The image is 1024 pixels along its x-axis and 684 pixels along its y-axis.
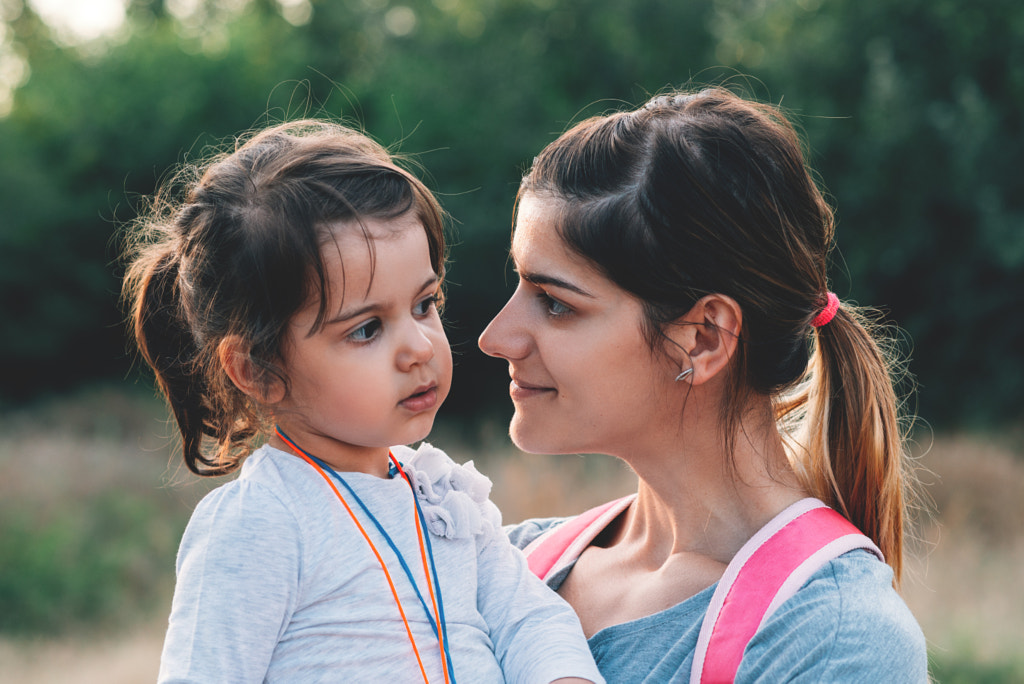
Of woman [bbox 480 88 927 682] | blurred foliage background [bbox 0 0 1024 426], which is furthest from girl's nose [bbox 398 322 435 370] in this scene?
blurred foliage background [bbox 0 0 1024 426]

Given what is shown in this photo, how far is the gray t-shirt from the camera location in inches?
67.0

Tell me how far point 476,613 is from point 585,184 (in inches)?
36.9

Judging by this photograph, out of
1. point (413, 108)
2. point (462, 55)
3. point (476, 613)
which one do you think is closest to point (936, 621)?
point (476, 613)

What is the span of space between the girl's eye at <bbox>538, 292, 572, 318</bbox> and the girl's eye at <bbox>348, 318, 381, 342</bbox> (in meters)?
0.41

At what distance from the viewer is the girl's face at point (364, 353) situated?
1.88 m

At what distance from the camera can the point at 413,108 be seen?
12711 millimetres

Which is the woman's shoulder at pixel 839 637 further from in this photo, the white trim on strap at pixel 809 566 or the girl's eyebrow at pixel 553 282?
the girl's eyebrow at pixel 553 282

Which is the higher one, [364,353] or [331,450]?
[364,353]

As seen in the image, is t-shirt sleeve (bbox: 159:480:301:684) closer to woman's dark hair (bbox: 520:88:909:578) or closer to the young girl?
the young girl

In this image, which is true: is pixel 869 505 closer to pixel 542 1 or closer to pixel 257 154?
pixel 257 154

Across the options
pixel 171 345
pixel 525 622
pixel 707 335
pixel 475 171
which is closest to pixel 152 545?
pixel 475 171

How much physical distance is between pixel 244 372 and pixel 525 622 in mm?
771

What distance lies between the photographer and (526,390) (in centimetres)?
221

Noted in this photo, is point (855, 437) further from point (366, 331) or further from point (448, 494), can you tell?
point (366, 331)
